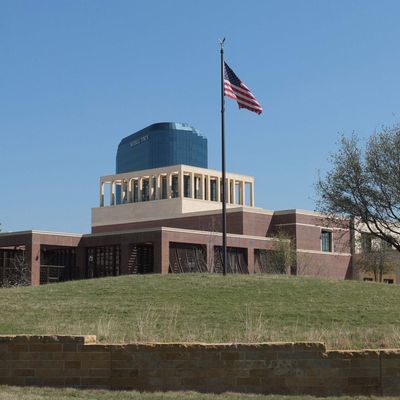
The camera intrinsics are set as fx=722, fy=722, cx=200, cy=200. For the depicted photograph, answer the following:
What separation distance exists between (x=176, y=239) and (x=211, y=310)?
4176 centimetres

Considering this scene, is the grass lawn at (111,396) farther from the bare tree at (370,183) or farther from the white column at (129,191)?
the white column at (129,191)

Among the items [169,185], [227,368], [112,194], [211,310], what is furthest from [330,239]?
[227,368]

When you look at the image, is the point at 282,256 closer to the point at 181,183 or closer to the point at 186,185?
the point at 181,183

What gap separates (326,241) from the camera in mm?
82188

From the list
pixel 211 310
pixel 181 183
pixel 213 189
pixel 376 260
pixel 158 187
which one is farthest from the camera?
pixel 213 189

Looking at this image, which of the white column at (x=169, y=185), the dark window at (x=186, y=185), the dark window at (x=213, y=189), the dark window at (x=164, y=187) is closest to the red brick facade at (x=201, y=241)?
the white column at (x=169, y=185)

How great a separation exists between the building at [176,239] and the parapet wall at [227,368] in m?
33.1

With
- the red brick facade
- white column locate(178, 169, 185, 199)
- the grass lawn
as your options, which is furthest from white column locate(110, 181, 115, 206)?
the grass lawn

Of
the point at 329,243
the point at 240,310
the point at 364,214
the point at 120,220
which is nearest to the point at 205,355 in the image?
the point at 240,310

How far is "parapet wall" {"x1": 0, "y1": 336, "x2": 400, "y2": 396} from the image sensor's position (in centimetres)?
1130

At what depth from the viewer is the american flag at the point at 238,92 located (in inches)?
1239

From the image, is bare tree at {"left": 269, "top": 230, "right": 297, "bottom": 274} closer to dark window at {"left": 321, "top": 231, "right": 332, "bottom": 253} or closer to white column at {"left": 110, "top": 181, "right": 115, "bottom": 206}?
dark window at {"left": 321, "top": 231, "right": 332, "bottom": 253}

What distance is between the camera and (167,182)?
98000 mm

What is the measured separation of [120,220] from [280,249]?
3406 centimetres
